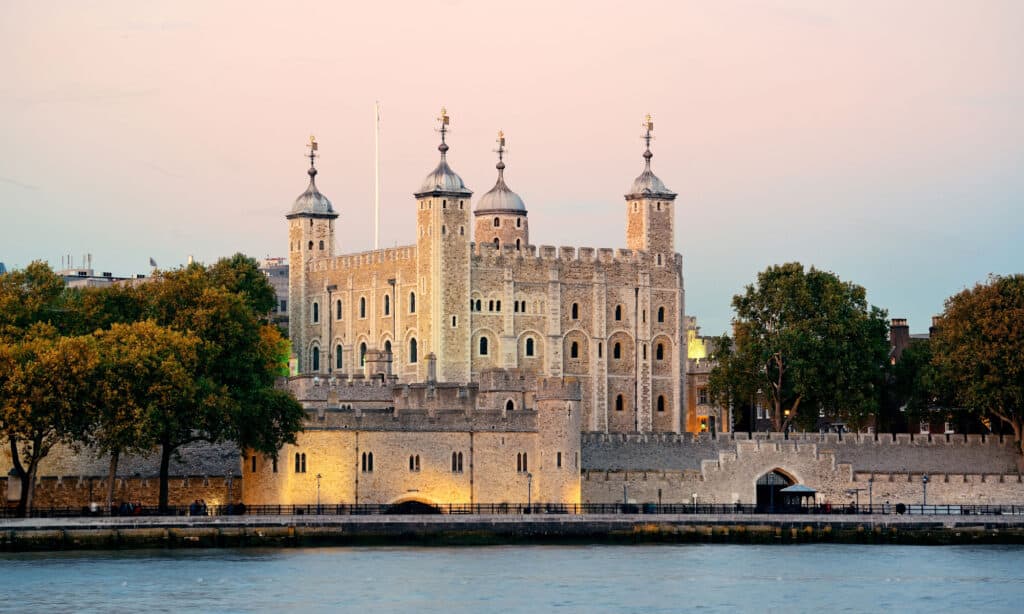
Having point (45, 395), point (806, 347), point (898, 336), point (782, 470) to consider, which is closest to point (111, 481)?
point (45, 395)

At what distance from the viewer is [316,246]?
130000mm

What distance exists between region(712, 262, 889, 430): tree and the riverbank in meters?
20.1

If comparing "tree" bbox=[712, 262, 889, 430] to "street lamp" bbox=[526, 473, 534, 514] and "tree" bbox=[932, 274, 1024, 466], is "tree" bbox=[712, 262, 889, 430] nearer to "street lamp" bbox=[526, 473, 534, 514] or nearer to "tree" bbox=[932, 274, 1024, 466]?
"tree" bbox=[932, 274, 1024, 466]

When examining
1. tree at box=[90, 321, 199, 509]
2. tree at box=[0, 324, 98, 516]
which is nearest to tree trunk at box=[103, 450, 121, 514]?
tree at box=[90, 321, 199, 509]

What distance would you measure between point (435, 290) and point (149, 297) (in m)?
22.9

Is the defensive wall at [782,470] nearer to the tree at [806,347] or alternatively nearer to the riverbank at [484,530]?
the tree at [806,347]

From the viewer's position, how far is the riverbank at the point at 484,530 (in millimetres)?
84500

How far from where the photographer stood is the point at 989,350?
351 ft

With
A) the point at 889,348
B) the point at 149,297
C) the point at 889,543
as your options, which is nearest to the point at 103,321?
the point at 149,297

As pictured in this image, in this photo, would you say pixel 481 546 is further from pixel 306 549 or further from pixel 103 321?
pixel 103 321

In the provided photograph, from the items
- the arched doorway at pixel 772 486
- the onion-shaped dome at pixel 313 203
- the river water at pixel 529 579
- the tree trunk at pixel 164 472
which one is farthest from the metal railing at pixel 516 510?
the onion-shaped dome at pixel 313 203

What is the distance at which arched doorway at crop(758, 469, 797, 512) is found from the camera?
104000mm

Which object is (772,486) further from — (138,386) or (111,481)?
(138,386)

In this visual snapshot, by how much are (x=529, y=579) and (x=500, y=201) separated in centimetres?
4925
